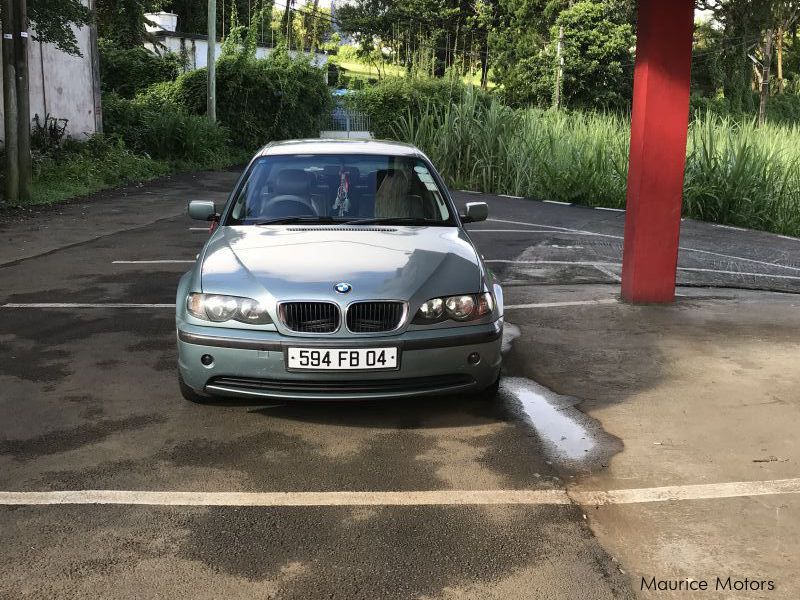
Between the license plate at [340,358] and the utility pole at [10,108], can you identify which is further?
the utility pole at [10,108]

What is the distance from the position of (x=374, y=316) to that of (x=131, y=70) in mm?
29675

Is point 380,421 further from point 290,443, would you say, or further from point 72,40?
point 72,40

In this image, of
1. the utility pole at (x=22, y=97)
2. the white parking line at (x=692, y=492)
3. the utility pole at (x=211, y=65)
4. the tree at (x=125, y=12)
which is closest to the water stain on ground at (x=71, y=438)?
the white parking line at (x=692, y=492)

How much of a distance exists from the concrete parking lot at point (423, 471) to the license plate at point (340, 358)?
0.41 metres

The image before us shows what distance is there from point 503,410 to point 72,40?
13753mm

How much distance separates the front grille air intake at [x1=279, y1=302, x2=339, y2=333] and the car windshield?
4.01 ft

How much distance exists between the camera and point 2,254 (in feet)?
34.1

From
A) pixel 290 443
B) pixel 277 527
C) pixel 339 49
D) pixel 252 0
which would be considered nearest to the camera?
pixel 277 527

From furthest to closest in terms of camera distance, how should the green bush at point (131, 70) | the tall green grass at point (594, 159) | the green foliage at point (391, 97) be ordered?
the green bush at point (131, 70) → the green foliage at point (391, 97) → the tall green grass at point (594, 159)

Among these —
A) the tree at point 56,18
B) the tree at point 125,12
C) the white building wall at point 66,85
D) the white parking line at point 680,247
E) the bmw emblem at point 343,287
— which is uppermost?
the tree at point 125,12

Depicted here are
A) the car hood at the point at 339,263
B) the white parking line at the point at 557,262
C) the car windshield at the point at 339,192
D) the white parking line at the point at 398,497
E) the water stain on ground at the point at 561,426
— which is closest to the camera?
the white parking line at the point at 398,497

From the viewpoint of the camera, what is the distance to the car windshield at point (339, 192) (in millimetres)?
5641

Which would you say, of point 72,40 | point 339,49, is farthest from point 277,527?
point 339,49

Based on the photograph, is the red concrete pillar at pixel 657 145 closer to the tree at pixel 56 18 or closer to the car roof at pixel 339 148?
the car roof at pixel 339 148
